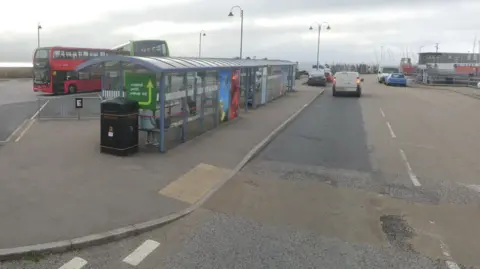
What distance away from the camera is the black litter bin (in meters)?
9.07

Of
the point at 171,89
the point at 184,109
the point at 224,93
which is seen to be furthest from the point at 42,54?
the point at 171,89

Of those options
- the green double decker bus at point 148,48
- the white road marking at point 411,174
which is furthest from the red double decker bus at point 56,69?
the white road marking at point 411,174

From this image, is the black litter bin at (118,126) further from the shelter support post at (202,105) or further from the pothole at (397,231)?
the pothole at (397,231)

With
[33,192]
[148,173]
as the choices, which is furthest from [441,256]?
[33,192]

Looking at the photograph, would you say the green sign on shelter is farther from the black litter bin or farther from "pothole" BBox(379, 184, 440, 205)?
"pothole" BBox(379, 184, 440, 205)

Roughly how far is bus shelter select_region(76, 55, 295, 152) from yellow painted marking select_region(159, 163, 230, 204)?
5.60 feet

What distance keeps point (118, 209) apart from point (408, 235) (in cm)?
394

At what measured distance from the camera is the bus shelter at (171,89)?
9.73 meters

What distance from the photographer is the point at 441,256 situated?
501 cm

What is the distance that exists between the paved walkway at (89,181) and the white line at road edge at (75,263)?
47cm

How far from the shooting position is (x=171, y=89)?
10.4 metres

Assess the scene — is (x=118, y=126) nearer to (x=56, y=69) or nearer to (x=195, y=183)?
(x=195, y=183)

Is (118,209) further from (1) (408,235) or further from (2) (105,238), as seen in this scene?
(1) (408,235)

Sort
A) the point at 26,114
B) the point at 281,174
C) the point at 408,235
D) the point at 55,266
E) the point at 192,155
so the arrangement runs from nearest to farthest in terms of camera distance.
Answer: the point at 55,266 < the point at 408,235 < the point at 281,174 < the point at 192,155 < the point at 26,114
